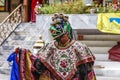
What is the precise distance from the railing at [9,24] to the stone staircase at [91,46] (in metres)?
0.20

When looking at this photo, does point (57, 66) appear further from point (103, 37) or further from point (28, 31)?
point (28, 31)

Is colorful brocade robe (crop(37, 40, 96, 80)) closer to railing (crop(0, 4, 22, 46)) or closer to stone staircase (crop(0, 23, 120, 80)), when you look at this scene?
stone staircase (crop(0, 23, 120, 80))

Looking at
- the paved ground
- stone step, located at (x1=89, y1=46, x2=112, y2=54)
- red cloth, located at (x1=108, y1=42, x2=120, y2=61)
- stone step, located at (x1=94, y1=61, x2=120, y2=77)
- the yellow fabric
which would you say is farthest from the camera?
stone step, located at (x1=89, y1=46, x2=112, y2=54)

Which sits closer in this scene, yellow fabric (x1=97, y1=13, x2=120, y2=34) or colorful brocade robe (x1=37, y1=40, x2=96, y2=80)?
colorful brocade robe (x1=37, y1=40, x2=96, y2=80)

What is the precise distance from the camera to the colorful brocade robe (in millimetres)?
4699

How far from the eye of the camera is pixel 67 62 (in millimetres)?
4691

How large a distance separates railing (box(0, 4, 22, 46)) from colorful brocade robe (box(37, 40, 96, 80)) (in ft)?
29.0

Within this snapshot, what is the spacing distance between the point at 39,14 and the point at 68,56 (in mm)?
7270

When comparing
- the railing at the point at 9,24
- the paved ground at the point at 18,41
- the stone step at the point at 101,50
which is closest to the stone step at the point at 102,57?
the stone step at the point at 101,50

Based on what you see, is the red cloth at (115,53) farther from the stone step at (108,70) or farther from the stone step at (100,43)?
the stone step at (108,70)

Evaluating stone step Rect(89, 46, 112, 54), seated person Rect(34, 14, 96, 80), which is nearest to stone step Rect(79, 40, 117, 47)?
stone step Rect(89, 46, 112, 54)

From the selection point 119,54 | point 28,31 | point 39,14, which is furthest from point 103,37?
point 28,31

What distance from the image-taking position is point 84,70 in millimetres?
4738

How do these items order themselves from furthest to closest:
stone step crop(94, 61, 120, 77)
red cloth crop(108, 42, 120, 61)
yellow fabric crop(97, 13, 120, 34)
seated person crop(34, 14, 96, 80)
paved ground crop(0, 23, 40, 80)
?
1. paved ground crop(0, 23, 40, 80)
2. red cloth crop(108, 42, 120, 61)
3. yellow fabric crop(97, 13, 120, 34)
4. stone step crop(94, 61, 120, 77)
5. seated person crop(34, 14, 96, 80)
